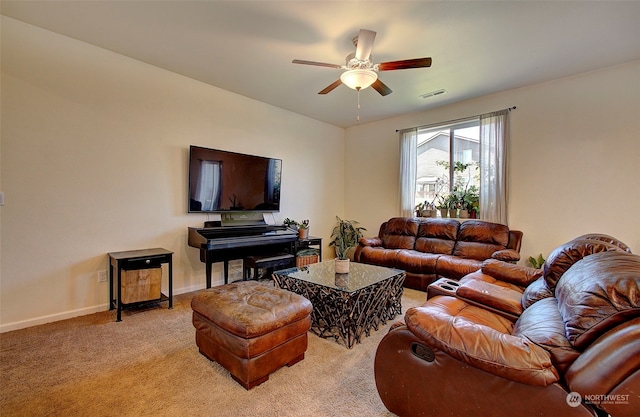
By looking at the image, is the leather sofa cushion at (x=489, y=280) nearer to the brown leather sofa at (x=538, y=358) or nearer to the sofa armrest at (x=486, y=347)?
the brown leather sofa at (x=538, y=358)

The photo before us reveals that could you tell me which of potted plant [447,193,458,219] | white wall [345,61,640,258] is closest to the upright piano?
potted plant [447,193,458,219]

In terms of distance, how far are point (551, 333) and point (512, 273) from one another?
1649 mm

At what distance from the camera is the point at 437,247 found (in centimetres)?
430

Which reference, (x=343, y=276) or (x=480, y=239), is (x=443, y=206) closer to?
(x=480, y=239)

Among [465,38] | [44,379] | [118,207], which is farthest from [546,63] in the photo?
[44,379]

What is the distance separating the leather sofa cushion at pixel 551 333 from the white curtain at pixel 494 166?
2848 mm

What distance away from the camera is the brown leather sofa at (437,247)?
12.2ft

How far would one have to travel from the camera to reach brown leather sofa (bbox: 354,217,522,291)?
3.71 m

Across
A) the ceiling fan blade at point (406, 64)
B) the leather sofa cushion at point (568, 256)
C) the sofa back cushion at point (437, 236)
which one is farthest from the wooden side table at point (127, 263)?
the sofa back cushion at point (437, 236)

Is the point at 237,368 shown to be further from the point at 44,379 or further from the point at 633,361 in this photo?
the point at 633,361

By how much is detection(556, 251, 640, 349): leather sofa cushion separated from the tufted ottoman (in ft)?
4.87

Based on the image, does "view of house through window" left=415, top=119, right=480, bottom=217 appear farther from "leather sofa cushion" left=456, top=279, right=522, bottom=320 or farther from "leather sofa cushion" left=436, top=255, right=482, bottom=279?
"leather sofa cushion" left=456, top=279, right=522, bottom=320

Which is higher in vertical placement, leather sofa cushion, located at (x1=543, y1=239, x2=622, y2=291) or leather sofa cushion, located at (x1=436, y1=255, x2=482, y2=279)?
leather sofa cushion, located at (x1=543, y1=239, x2=622, y2=291)

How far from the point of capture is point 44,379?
1.87 metres
